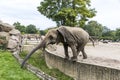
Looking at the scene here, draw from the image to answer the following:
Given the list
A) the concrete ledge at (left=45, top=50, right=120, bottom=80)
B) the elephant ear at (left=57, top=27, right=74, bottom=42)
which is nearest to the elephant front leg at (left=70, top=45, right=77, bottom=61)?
the concrete ledge at (left=45, top=50, right=120, bottom=80)

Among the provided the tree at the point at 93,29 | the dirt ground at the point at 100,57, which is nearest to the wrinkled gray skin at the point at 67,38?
the dirt ground at the point at 100,57

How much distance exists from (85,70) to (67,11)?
29492mm

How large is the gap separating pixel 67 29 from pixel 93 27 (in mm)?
79985

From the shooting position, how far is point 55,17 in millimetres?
41844

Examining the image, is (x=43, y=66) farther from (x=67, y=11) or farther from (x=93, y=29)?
(x=93, y=29)

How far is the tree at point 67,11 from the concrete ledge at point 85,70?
25.8 meters

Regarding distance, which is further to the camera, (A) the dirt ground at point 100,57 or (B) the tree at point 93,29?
(B) the tree at point 93,29

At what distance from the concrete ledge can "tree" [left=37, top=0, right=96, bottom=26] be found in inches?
1014

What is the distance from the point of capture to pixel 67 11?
132ft

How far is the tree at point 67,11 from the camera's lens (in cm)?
4072

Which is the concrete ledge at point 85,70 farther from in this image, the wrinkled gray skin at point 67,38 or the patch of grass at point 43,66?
the wrinkled gray skin at point 67,38

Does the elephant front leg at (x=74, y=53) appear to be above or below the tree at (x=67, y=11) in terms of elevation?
below

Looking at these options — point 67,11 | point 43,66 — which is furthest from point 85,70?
point 67,11

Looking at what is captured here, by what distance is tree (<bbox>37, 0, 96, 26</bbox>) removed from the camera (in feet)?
134
